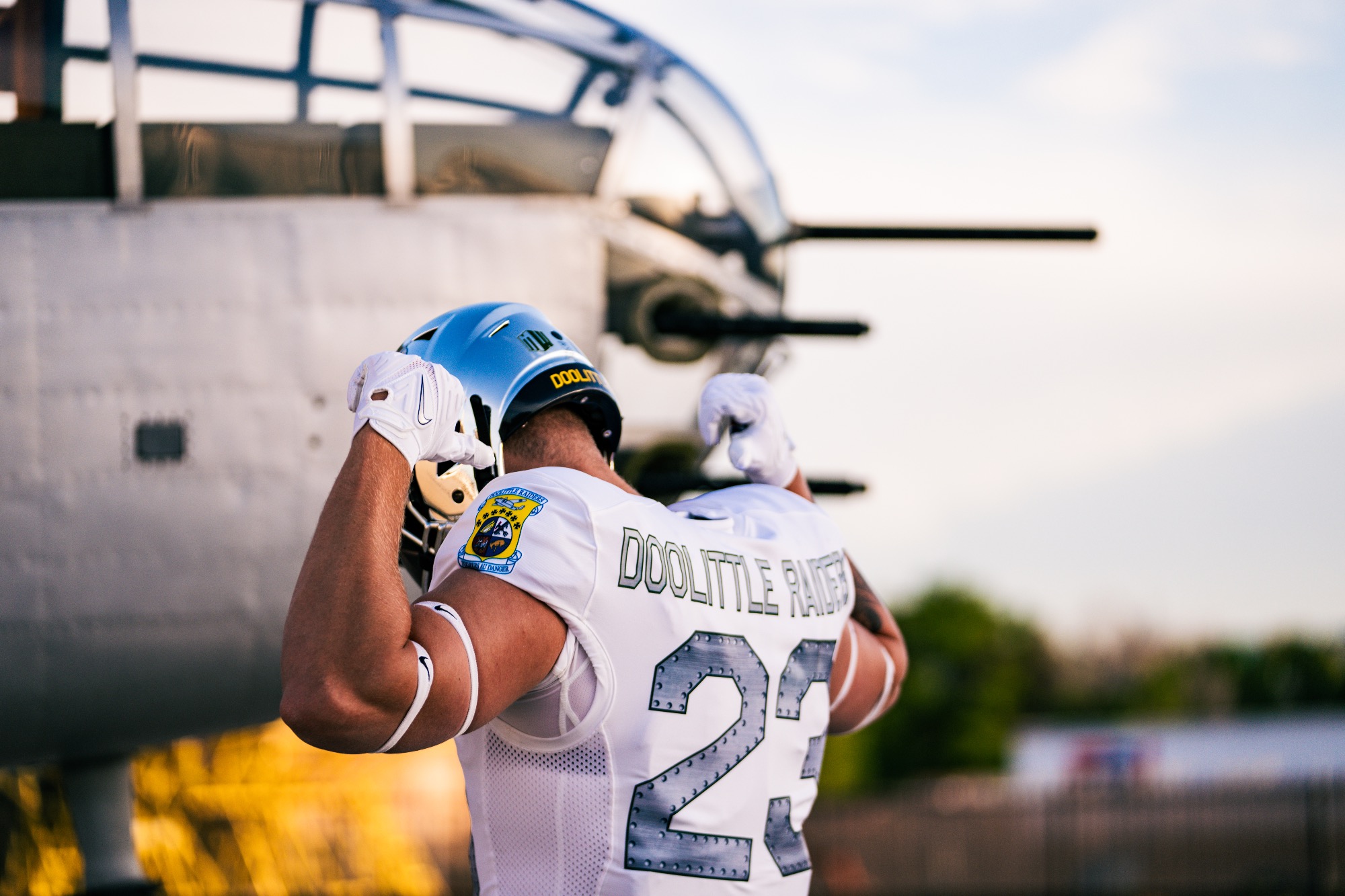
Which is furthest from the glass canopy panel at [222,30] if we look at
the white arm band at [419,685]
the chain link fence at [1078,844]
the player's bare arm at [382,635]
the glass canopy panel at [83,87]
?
the chain link fence at [1078,844]

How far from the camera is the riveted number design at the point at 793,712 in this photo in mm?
2453

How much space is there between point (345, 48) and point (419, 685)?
3.20 metres

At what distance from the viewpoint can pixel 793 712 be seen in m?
2.49

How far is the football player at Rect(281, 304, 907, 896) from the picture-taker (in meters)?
1.84

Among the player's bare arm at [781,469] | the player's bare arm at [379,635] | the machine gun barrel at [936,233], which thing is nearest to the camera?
the player's bare arm at [379,635]

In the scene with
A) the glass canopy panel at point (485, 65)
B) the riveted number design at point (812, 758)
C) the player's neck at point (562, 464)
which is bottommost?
the riveted number design at point (812, 758)

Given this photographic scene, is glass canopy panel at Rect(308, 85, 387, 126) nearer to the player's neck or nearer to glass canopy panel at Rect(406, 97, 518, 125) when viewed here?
glass canopy panel at Rect(406, 97, 518, 125)

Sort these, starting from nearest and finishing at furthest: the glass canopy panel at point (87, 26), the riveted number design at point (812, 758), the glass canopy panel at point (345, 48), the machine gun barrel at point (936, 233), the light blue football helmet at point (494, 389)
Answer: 1. the light blue football helmet at point (494, 389)
2. the riveted number design at point (812, 758)
3. the glass canopy panel at point (87, 26)
4. the glass canopy panel at point (345, 48)
5. the machine gun barrel at point (936, 233)

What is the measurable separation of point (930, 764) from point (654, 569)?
1827 inches

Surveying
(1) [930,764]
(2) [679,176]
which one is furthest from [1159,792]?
(1) [930,764]

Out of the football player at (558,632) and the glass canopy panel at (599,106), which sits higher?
the glass canopy panel at (599,106)

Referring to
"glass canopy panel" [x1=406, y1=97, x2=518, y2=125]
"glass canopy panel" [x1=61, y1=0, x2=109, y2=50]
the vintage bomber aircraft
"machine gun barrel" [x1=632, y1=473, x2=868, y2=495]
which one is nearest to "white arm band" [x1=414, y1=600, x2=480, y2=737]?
the vintage bomber aircraft

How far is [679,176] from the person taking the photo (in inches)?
184

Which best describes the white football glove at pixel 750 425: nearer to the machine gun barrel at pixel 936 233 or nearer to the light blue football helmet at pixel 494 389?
the light blue football helmet at pixel 494 389
